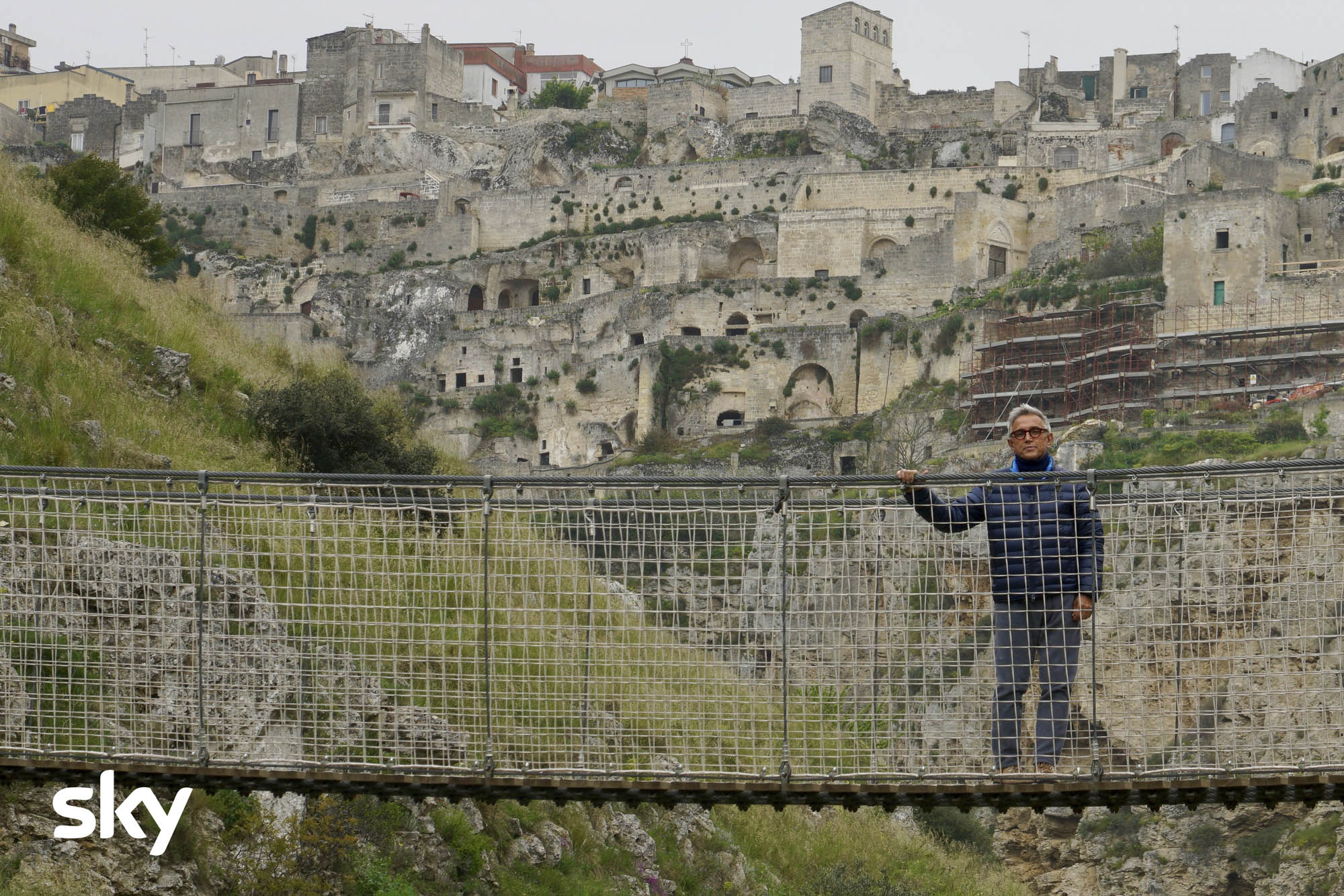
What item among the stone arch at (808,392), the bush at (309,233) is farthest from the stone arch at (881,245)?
the bush at (309,233)

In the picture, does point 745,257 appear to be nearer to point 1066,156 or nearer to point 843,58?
point 1066,156

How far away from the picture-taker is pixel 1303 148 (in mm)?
58844

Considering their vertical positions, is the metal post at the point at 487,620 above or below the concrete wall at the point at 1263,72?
below

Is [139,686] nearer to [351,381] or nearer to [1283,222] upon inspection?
[351,381]

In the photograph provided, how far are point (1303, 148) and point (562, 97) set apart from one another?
2913 centimetres

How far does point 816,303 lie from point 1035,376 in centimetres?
872

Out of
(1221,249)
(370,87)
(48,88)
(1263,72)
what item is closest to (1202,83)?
(1263,72)

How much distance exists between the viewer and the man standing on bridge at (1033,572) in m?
8.47

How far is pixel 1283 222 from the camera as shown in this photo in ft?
159

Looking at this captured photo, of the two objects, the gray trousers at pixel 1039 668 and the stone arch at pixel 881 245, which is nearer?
the gray trousers at pixel 1039 668

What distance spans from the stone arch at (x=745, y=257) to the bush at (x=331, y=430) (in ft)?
139

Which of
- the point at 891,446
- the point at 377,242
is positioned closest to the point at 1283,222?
the point at 891,446

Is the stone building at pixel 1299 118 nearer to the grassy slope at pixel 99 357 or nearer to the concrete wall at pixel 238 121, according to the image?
the concrete wall at pixel 238 121

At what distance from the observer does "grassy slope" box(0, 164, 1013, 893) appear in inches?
479
